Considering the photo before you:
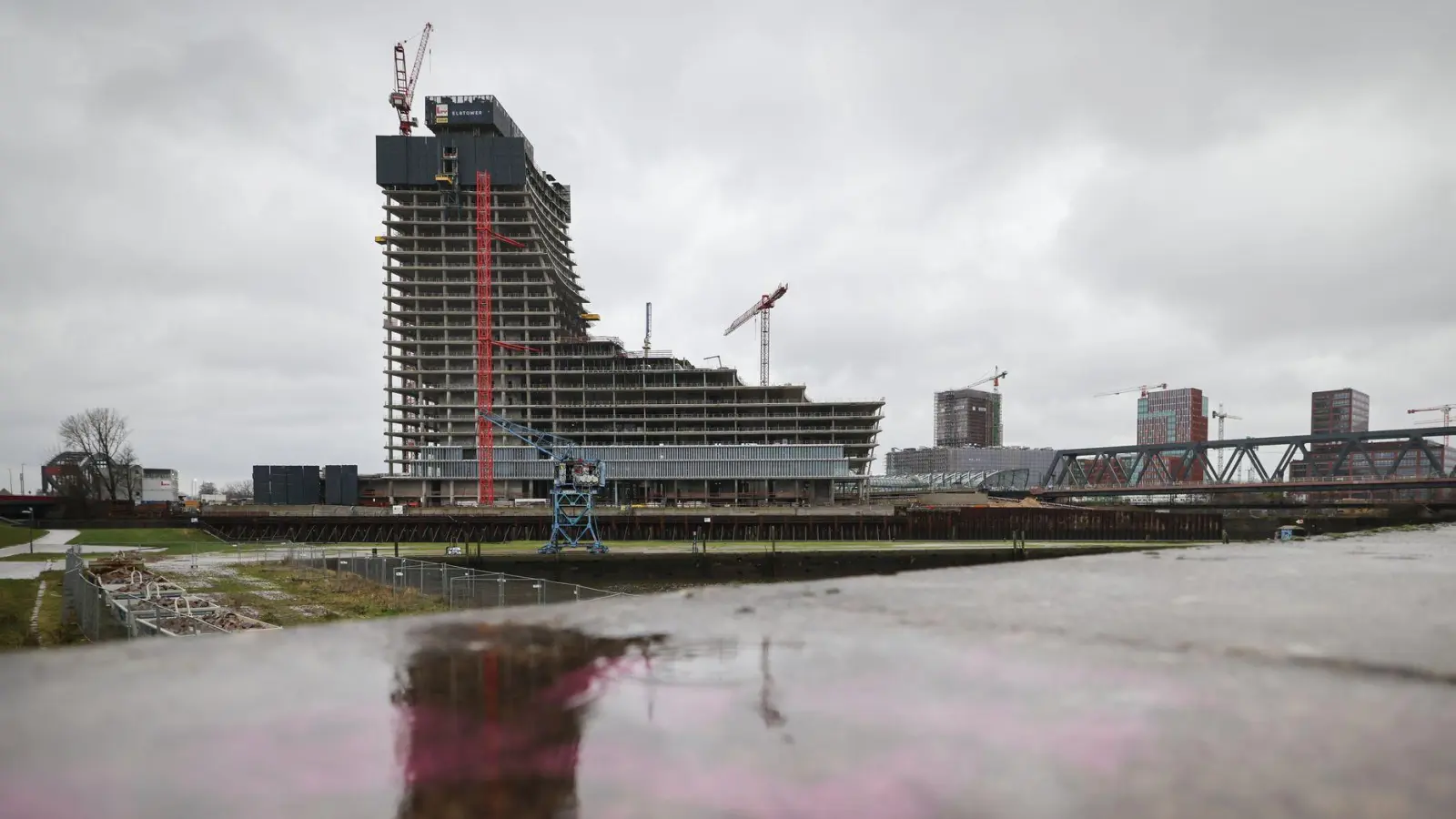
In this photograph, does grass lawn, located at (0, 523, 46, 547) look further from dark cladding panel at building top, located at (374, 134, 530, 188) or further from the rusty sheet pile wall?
dark cladding panel at building top, located at (374, 134, 530, 188)

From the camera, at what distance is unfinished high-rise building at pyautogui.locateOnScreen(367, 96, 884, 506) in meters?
111

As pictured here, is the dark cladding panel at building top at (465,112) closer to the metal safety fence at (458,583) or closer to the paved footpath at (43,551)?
the paved footpath at (43,551)

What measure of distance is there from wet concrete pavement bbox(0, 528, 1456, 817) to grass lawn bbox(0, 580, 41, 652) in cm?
1653

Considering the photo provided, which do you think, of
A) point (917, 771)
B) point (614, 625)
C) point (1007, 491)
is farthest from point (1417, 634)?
point (1007, 491)

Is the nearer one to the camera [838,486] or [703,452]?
[703,452]

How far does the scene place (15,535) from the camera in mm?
47906

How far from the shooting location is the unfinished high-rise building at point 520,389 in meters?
111

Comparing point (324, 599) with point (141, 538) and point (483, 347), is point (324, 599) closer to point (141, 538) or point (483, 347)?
point (141, 538)

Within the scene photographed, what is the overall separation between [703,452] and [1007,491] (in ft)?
198

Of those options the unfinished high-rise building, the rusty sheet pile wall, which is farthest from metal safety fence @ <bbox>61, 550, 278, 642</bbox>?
the unfinished high-rise building

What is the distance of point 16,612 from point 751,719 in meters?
24.7

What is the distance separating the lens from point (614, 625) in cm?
395

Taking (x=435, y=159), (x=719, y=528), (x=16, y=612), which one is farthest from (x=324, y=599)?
(x=435, y=159)

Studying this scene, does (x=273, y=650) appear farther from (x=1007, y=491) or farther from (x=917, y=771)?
(x=1007, y=491)
